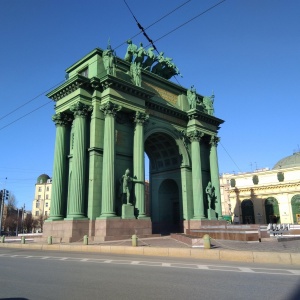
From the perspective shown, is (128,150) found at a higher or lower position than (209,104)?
lower

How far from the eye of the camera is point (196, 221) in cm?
3478

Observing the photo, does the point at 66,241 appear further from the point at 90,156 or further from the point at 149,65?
the point at 149,65

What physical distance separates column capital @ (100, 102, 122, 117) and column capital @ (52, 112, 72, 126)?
4.79 m

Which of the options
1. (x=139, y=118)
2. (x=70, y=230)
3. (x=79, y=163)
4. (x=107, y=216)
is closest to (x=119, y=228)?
(x=107, y=216)

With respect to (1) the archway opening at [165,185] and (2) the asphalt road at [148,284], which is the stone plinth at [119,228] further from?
(2) the asphalt road at [148,284]

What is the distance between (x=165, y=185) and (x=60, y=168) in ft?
51.1

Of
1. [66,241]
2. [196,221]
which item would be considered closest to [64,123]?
[66,241]

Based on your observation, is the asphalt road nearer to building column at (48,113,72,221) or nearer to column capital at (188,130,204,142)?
building column at (48,113,72,221)

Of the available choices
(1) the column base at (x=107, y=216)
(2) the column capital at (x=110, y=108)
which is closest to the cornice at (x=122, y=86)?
(2) the column capital at (x=110, y=108)

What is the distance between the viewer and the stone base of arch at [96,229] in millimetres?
25219

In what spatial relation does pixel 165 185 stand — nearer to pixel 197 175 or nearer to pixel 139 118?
pixel 197 175

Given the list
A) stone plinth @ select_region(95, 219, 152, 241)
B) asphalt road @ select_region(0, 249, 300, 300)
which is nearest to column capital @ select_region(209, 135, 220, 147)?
stone plinth @ select_region(95, 219, 152, 241)

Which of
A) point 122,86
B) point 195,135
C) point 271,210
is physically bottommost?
point 271,210

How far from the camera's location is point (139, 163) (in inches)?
1168
